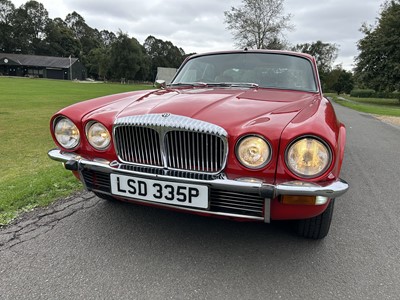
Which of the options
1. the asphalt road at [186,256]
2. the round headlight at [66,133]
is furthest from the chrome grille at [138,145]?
the asphalt road at [186,256]

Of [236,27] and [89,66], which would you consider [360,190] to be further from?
[89,66]

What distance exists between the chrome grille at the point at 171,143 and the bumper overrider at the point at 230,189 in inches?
3.1

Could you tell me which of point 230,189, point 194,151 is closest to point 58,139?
point 194,151

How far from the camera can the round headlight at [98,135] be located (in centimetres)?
240

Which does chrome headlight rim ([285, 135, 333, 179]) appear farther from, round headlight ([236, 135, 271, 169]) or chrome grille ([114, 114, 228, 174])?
chrome grille ([114, 114, 228, 174])

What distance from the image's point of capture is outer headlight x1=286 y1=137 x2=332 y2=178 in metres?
1.94

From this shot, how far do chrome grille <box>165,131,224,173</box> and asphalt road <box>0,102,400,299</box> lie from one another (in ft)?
2.31

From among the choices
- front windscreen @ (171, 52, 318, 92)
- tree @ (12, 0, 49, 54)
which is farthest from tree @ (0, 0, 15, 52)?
front windscreen @ (171, 52, 318, 92)

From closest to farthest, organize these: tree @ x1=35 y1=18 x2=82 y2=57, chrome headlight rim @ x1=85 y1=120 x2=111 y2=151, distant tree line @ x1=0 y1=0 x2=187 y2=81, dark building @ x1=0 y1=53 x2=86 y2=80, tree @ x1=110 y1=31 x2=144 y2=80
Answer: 1. chrome headlight rim @ x1=85 y1=120 x2=111 y2=151
2. tree @ x1=110 y1=31 x2=144 y2=80
3. dark building @ x1=0 y1=53 x2=86 y2=80
4. distant tree line @ x1=0 y1=0 x2=187 y2=81
5. tree @ x1=35 y1=18 x2=82 y2=57

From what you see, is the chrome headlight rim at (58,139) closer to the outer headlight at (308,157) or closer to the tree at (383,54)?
the outer headlight at (308,157)

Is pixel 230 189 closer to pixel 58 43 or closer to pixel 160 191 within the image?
pixel 160 191

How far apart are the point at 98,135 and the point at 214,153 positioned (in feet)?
3.09

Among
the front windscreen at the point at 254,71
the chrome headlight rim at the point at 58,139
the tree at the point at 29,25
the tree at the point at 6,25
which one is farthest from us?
the tree at the point at 29,25

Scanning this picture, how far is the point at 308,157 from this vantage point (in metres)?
1.95
